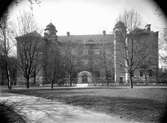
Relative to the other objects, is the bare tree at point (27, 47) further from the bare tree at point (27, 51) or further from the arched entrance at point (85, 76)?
the arched entrance at point (85, 76)

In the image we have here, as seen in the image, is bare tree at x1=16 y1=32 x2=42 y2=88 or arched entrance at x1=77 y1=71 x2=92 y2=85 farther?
arched entrance at x1=77 y1=71 x2=92 y2=85

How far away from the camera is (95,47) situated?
5166 cm

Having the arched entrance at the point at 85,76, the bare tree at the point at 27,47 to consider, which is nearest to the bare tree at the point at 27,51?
the bare tree at the point at 27,47

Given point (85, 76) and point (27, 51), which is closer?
point (27, 51)

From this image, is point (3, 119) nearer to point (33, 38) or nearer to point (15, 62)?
point (33, 38)

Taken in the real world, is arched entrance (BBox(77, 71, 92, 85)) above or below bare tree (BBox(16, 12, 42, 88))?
below

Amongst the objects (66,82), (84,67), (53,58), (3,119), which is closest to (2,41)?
(53,58)

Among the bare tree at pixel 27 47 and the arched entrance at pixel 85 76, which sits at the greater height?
the bare tree at pixel 27 47

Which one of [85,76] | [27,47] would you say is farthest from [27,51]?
[85,76]

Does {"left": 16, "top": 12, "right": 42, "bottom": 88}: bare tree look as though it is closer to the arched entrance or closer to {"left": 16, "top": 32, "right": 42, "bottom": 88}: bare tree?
{"left": 16, "top": 32, "right": 42, "bottom": 88}: bare tree

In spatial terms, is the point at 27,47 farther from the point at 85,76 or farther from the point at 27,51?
the point at 85,76

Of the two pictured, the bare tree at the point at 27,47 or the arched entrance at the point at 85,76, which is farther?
the arched entrance at the point at 85,76

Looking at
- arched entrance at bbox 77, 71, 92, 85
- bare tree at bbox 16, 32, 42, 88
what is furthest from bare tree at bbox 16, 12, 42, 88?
arched entrance at bbox 77, 71, 92, 85

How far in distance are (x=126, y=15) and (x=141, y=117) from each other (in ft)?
56.5
